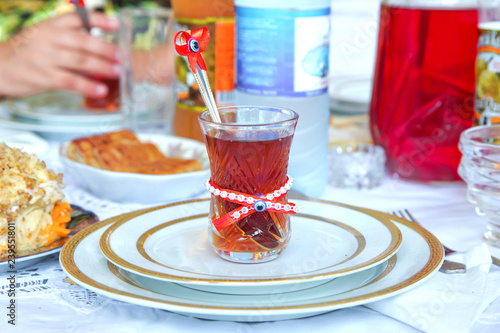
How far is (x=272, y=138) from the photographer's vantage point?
1.68 feet

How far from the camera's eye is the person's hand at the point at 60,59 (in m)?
1.23

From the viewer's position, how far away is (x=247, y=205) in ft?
1.68

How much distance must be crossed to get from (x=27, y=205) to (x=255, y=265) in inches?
8.6

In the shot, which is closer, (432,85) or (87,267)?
(87,267)

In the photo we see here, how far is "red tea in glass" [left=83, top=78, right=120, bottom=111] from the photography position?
3.84 feet

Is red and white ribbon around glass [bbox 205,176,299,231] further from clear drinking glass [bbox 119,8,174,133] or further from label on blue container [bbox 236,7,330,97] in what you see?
clear drinking glass [bbox 119,8,174,133]

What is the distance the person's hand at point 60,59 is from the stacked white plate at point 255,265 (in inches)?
27.5

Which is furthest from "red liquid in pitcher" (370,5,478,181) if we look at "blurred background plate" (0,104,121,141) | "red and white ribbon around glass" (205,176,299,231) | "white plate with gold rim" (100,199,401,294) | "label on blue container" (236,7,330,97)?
"blurred background plate" (0,104,121,141)

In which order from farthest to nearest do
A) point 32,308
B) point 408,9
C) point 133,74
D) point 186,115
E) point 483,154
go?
point 133,74 → point 186,115 → point 408,9 → point 483,154 → point 32,308

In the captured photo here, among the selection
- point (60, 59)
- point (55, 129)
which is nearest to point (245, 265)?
point (55, 129)

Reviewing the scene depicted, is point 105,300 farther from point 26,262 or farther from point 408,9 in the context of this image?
point 408,9

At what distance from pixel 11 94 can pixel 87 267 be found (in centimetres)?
90

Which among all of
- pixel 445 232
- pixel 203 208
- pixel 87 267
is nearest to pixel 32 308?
pixel 87 267

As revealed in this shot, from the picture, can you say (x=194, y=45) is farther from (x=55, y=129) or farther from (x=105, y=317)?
(x=55, y=129)
